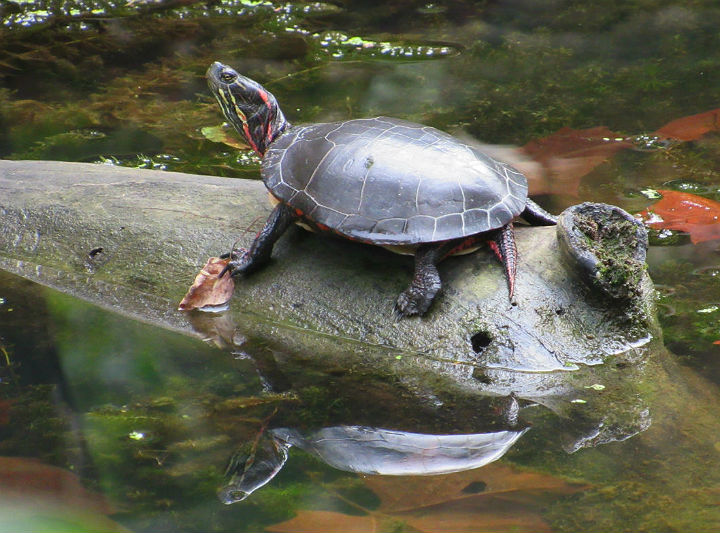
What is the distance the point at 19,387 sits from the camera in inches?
112

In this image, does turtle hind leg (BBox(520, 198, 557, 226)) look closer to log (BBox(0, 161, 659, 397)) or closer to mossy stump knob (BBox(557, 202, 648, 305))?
log (BBox(0, 161, 659, 397))

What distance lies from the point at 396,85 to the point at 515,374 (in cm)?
399

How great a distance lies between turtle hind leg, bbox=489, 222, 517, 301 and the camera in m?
2.98

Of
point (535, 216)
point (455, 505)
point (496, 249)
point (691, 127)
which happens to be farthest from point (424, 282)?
point (691, 127)

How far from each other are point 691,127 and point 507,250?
311 cm

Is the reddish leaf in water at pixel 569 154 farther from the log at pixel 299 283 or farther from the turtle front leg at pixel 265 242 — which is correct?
the turtle front leg at pixel 265 242

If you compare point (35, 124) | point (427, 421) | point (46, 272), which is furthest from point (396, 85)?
point (427, 421)

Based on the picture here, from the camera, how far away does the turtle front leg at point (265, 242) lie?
3.23 meters

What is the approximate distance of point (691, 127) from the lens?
5336mm

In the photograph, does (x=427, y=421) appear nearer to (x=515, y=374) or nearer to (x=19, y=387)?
(x=515, y=374)

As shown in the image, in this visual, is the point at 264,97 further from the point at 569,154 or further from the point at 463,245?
the point at 569,154

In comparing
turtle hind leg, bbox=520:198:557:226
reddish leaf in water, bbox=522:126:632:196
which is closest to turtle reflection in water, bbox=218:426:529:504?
turtle hind leg, bbox=520:198:557:226

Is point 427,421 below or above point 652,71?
above

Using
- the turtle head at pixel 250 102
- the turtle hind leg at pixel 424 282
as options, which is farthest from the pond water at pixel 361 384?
the turtle head at pixel 250 102
